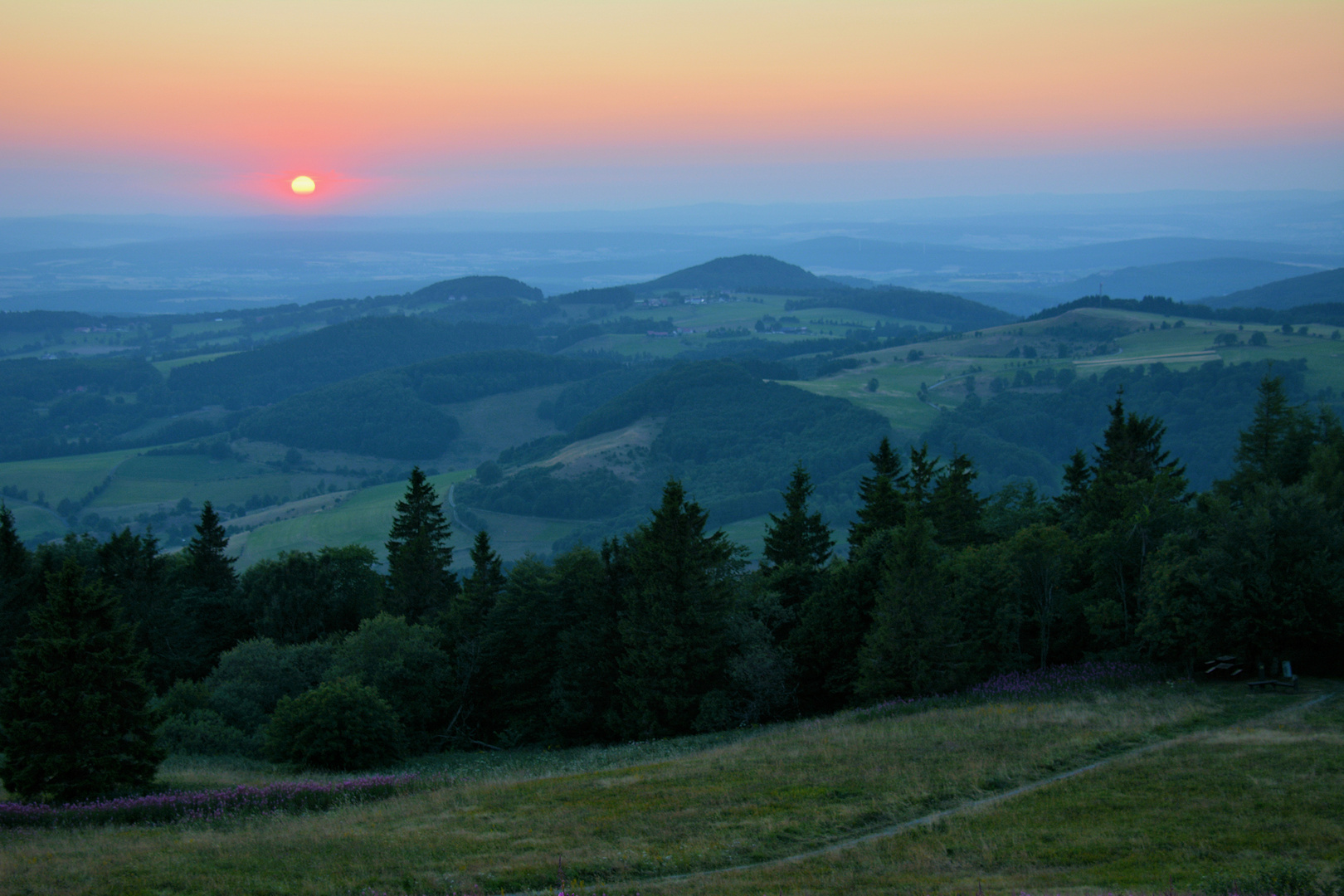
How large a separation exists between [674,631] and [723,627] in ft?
8.33

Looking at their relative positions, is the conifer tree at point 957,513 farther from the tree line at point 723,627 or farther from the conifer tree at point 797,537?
the conifer tree at point 797,537

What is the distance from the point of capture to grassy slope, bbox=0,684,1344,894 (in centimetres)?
1494

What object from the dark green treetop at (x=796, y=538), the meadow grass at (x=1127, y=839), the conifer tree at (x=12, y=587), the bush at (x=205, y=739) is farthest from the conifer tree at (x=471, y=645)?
the meadow grass at (x=1127, y=839)

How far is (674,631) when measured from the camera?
36.9 m

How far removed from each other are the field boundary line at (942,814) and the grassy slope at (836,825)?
9.5 inches

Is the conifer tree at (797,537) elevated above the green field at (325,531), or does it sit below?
above

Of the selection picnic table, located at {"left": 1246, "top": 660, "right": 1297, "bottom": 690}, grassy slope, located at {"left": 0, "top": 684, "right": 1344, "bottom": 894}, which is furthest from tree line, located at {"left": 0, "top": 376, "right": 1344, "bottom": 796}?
grassy slope, located at {"left": 0, "top": 684, "right": 1344, "bottom": 894}

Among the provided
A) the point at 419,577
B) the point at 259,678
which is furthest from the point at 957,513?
the point at 259,678

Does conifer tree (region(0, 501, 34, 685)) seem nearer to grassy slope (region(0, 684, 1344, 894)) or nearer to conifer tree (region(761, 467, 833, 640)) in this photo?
grassy slope (region(0, 684, 1344, 894))

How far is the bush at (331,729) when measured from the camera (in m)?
30.2

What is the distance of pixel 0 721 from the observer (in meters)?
23.5

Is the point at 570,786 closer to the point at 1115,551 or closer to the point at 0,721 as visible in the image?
the point at 0,721

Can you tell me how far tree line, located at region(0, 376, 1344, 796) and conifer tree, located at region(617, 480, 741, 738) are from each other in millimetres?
102

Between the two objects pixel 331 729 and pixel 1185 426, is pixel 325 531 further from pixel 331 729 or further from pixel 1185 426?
pixel 1185 426
